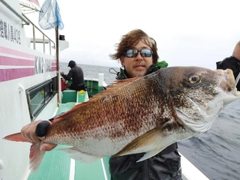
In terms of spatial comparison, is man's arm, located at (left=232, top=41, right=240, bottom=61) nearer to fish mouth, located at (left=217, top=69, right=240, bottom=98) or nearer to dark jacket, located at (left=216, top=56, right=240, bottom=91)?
dark jacket, located at (left=216, top=56, right=240, bottom=91)

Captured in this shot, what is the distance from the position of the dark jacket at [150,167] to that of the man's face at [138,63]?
0.24 metres

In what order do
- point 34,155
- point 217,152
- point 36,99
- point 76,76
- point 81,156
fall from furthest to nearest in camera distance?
point 76,76 → point 217,152 → point 36,99 → point 34,155 → point 81,156

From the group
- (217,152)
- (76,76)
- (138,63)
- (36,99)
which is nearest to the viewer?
(138,63)

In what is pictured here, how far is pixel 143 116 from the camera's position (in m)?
Answer: 1.42

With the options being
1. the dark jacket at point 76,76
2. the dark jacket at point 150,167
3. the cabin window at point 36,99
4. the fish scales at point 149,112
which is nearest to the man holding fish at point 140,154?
the dark jacket at point 150,167

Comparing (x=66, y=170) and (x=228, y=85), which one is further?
(x=66, y=170)

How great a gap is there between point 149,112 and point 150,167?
25.4 inches

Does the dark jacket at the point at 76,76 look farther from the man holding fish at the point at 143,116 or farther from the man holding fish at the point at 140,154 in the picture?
the man holding fish at the point at 143,116

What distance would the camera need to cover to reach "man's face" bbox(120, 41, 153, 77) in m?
2.17

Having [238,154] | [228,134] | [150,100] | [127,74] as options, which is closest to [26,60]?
[127,74]

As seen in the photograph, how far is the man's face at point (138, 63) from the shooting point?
7.11 feet

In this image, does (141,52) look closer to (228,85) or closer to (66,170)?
(228,85)

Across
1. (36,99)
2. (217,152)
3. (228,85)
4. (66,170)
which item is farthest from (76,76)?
(228,85)

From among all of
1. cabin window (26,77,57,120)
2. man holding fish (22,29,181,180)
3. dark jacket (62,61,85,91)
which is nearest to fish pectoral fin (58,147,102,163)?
man holding fish (22,29,181,180)
